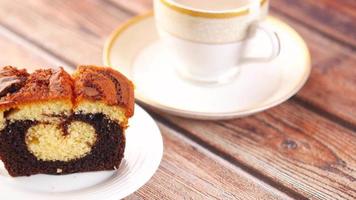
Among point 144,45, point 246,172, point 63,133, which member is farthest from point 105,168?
point 144,45

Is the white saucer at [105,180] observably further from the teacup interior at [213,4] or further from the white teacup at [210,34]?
the teacup interior at [213,4]

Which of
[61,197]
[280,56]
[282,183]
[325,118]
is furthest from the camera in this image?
[280,56]

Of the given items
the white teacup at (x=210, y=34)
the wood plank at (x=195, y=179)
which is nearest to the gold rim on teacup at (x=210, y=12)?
the white teacup at (x=210, y=34)

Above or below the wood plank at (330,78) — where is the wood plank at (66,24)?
below

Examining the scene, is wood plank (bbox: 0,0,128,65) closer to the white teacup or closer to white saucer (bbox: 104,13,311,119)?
white saucer (bbox: 104,13,311,119)

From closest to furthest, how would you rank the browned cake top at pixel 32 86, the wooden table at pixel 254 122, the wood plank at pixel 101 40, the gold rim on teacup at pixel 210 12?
1. the browned cake top at pixel 32 86
2. the wooden table at pixel 254 122
3. the gold rim on teacup at pixel 210 12
4. the wood plank at pixel 101 40

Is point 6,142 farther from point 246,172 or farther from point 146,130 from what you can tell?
point 246,172

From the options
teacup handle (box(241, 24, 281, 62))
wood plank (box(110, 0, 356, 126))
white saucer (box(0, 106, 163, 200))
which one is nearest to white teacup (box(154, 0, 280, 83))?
teacup handle (box(241, 24, 281, 62))
